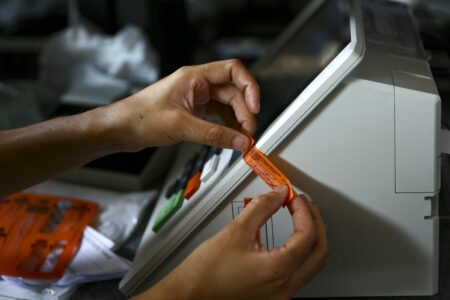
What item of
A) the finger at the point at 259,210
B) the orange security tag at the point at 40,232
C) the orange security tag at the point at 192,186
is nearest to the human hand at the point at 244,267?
the finger at the point at 259,210

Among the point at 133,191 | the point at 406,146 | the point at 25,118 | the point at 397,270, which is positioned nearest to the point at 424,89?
the point at 406,146

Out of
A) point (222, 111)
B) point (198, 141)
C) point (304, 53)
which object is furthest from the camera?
point (304, 53)

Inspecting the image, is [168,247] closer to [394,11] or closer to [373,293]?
[373,293]

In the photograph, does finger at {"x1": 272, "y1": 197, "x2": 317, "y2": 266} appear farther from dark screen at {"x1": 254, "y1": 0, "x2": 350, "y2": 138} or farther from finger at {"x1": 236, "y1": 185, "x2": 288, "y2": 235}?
dark screen at {"x1": 254, "y1": 0, "x2": 350, "y2": 138}

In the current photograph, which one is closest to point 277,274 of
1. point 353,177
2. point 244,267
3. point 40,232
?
point 244,267

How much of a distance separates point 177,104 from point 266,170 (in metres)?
0.15

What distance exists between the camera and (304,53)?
106 cm

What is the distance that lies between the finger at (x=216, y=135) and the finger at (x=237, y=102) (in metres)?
0.05

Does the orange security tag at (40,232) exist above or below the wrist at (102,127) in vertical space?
below

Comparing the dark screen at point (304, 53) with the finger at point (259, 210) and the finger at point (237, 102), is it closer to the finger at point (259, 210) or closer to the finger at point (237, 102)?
the finger at point (237, 102)

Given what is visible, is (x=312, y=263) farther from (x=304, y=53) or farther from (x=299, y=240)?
(x=304, y=53)

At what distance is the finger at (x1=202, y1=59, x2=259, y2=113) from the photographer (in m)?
0.64

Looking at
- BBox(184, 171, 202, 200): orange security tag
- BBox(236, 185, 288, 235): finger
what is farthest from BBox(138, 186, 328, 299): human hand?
BBox(184, 171, 202, 200): orange security tag

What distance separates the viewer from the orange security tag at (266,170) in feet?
1.81
